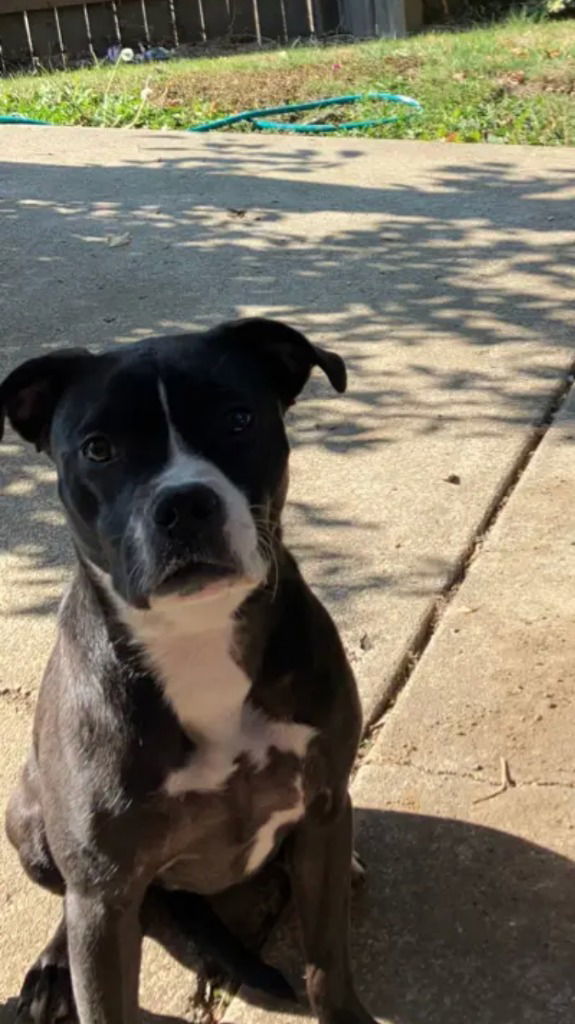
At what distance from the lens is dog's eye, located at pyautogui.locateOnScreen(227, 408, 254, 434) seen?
2.45m

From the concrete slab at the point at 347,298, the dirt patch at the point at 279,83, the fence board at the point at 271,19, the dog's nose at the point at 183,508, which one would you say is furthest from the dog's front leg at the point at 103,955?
the fence board at the point at 271,19

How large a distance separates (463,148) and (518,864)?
666 centimetres

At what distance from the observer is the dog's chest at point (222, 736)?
8.20ft

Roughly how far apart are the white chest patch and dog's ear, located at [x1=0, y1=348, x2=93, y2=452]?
19.2 inches

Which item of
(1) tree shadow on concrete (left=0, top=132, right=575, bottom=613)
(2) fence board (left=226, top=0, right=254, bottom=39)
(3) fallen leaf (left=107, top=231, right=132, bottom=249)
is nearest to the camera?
(1) tree shadow on concrete (left=0, top=132, right=575, bottom=613)

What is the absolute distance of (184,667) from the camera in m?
2.53

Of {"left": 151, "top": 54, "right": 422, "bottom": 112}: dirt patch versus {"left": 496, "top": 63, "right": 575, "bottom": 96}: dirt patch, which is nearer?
{"left": 496, "top": 63, "right": 575, "bottom": 96}: dirt patch

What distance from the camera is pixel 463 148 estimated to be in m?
8.83

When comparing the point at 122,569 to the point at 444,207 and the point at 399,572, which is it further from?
the point at 444,207

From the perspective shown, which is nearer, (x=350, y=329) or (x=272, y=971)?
(x=272, y=971)

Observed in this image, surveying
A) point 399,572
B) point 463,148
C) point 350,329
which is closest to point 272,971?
point 399,572

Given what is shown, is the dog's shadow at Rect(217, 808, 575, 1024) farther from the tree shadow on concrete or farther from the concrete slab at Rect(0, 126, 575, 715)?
the tree shadow on concrete

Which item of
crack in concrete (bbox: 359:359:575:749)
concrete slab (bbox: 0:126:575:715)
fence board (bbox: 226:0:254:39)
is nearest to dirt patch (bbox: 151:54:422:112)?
concrete slab (bbox: 0:126:575:715)

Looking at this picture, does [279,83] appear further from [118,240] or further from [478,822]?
[478,822]
